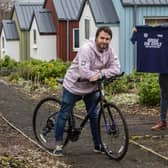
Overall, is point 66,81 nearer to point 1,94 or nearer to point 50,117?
point 50,117

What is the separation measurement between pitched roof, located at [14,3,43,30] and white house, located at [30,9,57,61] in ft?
11.9

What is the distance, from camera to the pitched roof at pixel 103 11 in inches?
1114

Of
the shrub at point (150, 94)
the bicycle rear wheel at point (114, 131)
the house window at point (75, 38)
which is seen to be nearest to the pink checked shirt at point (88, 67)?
the bicycle rear wheel at point (114, 131)

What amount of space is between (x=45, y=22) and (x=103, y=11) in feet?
33.8

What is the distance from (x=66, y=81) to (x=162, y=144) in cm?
179

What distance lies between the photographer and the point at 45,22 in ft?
127

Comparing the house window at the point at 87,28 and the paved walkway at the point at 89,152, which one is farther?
the house window at the point at 87,28

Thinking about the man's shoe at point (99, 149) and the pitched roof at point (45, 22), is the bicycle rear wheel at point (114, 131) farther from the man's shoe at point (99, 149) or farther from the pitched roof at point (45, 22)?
the pitched roof at point (45, 22)

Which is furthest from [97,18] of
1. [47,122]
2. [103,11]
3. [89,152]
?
[89,152]

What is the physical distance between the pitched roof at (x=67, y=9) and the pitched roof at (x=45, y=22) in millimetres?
1497

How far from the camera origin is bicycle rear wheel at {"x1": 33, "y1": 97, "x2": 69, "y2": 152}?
8586mm

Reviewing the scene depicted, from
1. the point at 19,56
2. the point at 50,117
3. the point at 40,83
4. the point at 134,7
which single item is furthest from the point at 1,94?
the point at 19,56

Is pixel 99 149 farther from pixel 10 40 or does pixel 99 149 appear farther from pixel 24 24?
pixel 10 40

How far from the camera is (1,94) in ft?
58.1
